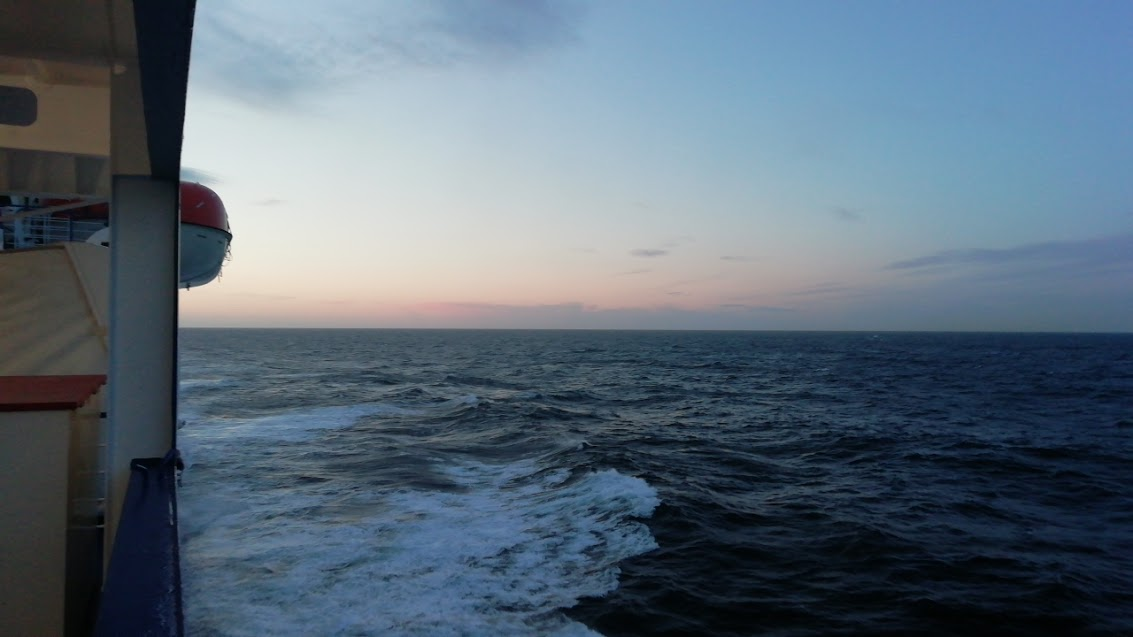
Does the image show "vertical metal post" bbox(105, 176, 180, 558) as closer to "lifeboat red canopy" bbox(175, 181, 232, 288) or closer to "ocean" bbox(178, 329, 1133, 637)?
"ocean" bbox(178, 329, 1133, 637)

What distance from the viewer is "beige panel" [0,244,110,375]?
5496mm

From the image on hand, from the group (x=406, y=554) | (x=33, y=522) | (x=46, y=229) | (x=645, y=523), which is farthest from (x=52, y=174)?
(x=645, y=523)

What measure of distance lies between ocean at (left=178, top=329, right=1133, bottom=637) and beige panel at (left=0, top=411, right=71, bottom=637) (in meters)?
3.04

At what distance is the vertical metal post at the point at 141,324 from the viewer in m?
3.30

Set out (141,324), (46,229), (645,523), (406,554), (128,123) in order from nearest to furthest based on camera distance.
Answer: (128,123)
(141,324)
(406,554)
(645,523)
(46,229)

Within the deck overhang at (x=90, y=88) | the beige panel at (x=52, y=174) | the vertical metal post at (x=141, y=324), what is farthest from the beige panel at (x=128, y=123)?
the beige panel at (x=52, y=174)

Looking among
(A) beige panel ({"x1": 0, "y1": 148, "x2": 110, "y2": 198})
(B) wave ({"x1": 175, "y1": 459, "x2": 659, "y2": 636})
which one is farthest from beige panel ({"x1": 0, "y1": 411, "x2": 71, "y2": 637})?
(B) wave ({"x1": 175, "y1": 459, "x2": 659, "y2": 636})

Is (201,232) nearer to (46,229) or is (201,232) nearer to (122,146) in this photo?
(46,229)

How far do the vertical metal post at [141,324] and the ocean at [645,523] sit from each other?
10.2 ft

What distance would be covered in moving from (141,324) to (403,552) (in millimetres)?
5009

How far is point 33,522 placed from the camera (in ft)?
9.62

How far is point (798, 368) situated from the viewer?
45656 mm

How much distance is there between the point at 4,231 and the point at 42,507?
937 cm

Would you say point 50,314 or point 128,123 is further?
point 50,314
